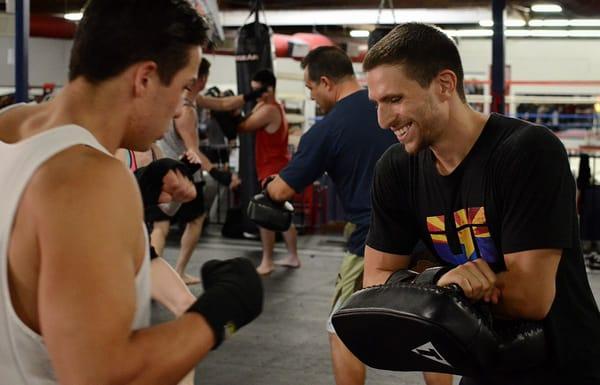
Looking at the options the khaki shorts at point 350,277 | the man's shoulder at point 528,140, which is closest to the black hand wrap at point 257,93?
the khaki shorts at point 350,277

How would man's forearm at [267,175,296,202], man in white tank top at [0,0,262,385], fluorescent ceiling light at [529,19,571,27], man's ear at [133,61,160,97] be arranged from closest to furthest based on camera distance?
man in white tank top at [0,0,262,385]
man's ear at [133,61,160,97]
man's forearm at [267,175,296,202]
fluorescent ceiling light at [529,19,571,27]

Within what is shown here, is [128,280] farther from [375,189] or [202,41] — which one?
[375,189]

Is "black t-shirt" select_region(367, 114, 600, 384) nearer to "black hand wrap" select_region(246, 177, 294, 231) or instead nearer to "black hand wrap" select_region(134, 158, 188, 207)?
"black hand wrap" select_region(134, 158, 188, 207)

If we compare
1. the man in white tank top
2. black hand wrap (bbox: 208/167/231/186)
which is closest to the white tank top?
the man in white tank top

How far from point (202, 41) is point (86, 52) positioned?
18cm

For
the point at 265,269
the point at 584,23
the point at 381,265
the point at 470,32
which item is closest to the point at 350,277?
the point at 381,265

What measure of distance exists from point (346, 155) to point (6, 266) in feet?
7.32

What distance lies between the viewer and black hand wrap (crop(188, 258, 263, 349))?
1.21 m

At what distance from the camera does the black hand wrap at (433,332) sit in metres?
1.53

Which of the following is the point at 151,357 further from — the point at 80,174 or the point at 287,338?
the point at 287,338

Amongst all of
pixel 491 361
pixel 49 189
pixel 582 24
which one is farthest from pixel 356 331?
pixel 582 24

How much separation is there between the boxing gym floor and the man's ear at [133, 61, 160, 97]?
2610mm

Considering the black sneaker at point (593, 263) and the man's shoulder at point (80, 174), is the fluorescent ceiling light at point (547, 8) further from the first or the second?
the man's shoulder at point (80, 174)

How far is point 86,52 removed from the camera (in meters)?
1.18
